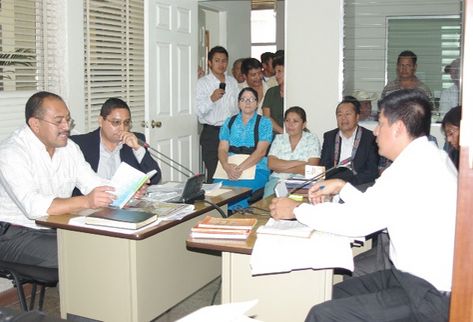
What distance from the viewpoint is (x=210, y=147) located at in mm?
5301

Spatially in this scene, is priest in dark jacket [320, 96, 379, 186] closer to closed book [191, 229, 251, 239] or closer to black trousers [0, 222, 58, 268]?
closed book [191, 229, 251, 239]

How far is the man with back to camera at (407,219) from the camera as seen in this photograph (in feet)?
6.28

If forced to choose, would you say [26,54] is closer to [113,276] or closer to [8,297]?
[8,297]

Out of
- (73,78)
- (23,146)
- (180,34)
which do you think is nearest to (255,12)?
(180,34)

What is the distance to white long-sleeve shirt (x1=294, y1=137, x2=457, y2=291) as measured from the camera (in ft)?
6.28

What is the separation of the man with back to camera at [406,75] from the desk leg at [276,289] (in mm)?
3158

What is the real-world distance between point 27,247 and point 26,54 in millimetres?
1369

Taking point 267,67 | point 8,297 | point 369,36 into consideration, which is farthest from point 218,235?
point 267,67

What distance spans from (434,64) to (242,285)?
3593 mm

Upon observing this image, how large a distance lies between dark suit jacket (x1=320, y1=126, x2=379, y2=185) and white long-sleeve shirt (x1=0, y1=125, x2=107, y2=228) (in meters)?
1.73

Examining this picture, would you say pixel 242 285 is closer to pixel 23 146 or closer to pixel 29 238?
pixel 29 238

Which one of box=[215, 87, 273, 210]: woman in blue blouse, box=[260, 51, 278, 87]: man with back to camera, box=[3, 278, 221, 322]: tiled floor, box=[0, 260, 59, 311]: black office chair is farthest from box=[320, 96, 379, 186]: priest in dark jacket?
box=[260, 51, 278, 87]: man with back to camera

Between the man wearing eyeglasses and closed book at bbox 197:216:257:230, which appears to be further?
the man wearing eyeglasses

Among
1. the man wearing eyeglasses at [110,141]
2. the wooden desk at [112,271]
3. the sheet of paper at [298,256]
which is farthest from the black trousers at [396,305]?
the man wearing eyeglasses at [110,141]
